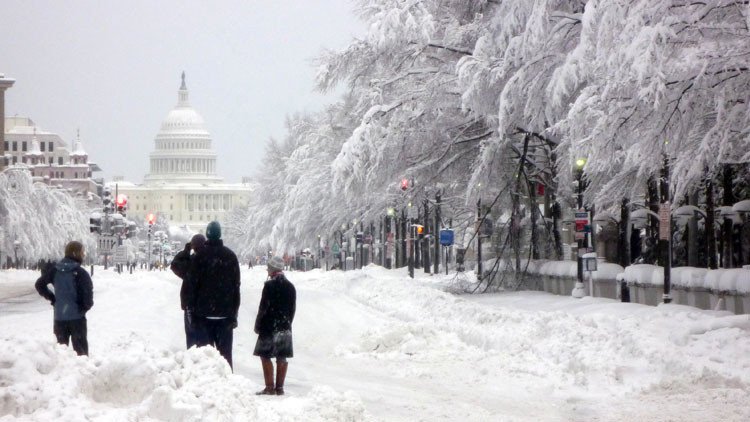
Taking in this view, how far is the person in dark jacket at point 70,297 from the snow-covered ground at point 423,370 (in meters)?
0.49

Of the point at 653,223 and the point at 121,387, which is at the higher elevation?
the point at 653,223

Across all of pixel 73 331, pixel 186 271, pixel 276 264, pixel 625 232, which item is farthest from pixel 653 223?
pixel 73 331

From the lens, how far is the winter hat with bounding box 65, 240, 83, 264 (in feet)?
43.7

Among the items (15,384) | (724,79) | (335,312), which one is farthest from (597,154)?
(15,384)

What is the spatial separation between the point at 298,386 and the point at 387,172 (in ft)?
58.2

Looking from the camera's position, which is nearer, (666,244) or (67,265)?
(67,265)

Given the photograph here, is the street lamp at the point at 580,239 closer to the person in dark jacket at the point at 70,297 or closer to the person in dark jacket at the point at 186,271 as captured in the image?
the person in dark jacket at the point at 186,271

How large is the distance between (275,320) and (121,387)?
184 inches

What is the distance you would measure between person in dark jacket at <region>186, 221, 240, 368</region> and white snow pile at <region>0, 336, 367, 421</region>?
111 inches

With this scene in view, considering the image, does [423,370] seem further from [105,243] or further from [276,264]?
[105,243]

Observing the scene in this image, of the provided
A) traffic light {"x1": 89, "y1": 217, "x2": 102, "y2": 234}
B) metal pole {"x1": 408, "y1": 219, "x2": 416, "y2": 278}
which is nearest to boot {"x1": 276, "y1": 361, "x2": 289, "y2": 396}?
metal pole {"x1": 408, "y1": 219, "x2": 416, "y2": 278}

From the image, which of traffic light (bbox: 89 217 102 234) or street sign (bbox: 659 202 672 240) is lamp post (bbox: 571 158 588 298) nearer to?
street sign (bbox: 659 202 672 240)

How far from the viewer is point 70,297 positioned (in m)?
13.2

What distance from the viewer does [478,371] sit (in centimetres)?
1602
